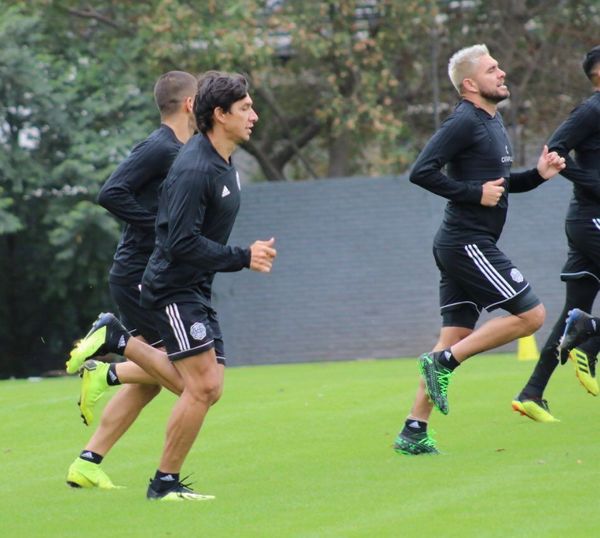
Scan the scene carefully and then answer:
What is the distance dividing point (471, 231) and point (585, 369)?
1.53m

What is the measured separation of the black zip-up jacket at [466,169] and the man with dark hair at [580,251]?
920 mm

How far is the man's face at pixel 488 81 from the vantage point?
324 inches

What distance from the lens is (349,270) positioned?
19438 millimetres

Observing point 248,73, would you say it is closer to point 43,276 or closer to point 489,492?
point 43,276

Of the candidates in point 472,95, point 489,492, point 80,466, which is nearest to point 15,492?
point 80,466

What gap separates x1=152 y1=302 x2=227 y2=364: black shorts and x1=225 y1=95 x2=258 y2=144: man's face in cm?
84

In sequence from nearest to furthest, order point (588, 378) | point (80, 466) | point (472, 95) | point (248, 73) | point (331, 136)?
point (80, 466), point (472, 95), point (588, 378), point (248, 73), point (331, 136)

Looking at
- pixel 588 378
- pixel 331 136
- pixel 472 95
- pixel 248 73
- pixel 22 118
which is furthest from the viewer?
pixel 331 136

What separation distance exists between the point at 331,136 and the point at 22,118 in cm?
541

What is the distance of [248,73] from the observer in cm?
2081

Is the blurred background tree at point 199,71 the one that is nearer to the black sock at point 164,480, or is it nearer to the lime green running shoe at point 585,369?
the lime green running shoe at point 585,369

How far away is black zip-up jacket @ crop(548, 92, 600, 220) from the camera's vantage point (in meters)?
9.01

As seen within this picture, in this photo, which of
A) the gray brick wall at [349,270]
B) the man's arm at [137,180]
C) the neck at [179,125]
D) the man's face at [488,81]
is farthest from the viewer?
the gray brick wall at [349,270]

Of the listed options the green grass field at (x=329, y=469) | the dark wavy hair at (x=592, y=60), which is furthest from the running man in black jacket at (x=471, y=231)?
the dark wavy hair at (x=592, y=60)
